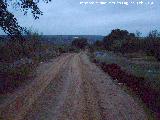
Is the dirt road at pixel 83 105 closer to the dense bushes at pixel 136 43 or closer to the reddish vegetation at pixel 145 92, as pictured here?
the reddish vegetation at pixel 145 92

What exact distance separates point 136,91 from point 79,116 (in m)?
8.62

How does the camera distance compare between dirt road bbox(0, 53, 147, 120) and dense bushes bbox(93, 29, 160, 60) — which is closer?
dirt road bbox(0, 53, 147, 120)

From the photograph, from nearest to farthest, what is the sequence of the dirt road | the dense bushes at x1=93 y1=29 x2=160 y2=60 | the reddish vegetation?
the dirt road < the reddish vegetation < the dense bushes at x1=93 y1=29 x2=160 y2=60

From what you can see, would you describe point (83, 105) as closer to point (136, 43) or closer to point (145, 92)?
point (145, 92)

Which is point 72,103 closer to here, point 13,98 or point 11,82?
point 13,98

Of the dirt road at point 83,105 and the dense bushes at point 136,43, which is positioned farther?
Result: the dense bushes at point 136,43

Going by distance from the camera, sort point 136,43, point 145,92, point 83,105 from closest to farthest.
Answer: point 83,105
point 145,92
point 136,43

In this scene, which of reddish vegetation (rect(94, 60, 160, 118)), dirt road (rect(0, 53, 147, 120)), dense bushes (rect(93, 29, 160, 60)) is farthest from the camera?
dense bushes (rect(93, 29, 160, 60))

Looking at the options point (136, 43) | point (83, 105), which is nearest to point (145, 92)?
point (83, 105)

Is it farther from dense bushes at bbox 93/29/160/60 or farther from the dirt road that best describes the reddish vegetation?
dense bushes at bbox 93/29/160/60

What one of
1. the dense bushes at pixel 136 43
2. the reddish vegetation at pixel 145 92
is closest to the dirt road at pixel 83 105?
the reddish vegetation at pixel 145 92

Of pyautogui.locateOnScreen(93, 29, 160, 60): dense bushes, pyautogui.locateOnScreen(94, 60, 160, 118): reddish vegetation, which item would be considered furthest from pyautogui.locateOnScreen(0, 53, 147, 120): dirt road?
pyautogui.locateOnScreen(93, 29, 160, 60): dense bushes

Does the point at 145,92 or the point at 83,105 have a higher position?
the point at 83,105

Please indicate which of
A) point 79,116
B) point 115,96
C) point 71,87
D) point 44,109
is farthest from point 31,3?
point 79,116
